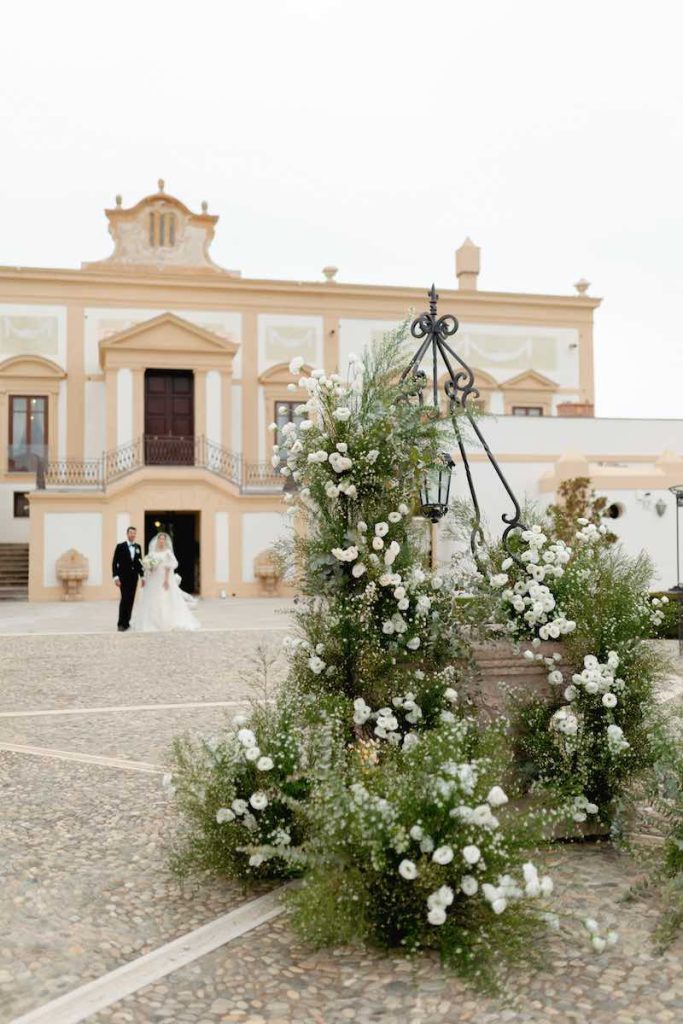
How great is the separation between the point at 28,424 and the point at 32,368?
4.89ft

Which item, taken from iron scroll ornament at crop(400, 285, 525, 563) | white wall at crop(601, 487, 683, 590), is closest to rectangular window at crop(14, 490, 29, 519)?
white wall at crop(601, 487, 683, 590)

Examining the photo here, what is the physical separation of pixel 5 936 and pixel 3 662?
7.64 meters

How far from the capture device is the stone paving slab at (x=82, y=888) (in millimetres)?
3029

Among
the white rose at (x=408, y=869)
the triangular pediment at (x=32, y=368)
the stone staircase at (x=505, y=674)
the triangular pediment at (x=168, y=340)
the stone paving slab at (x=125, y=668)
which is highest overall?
the triangular pediment at (x=168, y=340)

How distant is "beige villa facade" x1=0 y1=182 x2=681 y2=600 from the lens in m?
22.1

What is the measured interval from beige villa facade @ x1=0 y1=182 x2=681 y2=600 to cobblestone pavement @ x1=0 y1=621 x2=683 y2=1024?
16.6m

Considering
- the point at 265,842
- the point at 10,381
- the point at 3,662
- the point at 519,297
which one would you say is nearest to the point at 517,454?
the point at 519,297

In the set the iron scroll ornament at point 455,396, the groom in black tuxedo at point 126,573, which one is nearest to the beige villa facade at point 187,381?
the groom in black tuxedo at point 126,573

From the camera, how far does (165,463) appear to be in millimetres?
23188

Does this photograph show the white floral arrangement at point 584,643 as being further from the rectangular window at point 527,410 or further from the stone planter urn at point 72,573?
the rectangular window at point 527,410

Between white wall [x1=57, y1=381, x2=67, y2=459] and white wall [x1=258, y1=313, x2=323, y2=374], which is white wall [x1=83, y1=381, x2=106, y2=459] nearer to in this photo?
white wall [x1=57, y1=381, x2=67, y2=459]

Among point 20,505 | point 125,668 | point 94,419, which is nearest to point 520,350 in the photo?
point 94,419

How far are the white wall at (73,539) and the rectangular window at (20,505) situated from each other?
13.4ft

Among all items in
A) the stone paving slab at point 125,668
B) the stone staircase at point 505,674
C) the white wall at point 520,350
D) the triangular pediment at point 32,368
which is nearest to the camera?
the stone staircase at point 505,674
